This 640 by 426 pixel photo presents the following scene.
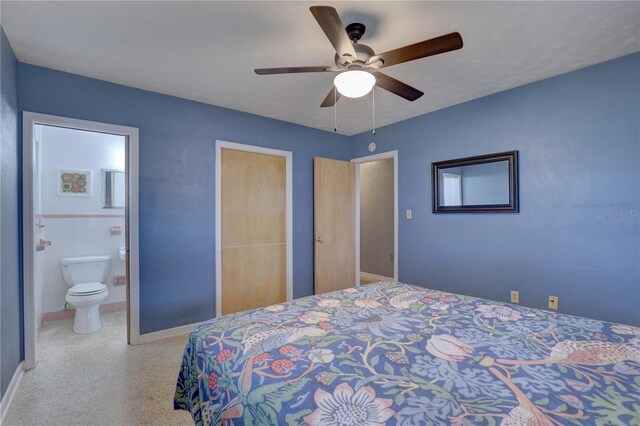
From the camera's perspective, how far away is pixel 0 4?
173 centimetres

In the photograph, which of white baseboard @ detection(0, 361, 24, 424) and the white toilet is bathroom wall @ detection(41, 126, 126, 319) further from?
white baseboard @ detection(0, 361, 24, 424)

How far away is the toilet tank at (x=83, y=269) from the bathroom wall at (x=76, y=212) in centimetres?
13

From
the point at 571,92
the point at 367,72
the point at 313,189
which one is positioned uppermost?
the point at 571,92

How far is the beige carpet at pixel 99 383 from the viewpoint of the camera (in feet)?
5.98

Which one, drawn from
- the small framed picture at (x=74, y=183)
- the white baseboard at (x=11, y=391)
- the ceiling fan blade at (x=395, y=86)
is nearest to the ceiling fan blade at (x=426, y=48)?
the ceiling fan blade at (x=395, y=86)

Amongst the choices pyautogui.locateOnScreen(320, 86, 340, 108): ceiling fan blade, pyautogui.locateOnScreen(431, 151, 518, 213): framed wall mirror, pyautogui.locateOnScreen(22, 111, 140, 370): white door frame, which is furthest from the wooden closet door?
pyautogui.locateOnScreen(431, 151, 518, 213): framed wall mirror

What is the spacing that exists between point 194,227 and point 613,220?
3.76m

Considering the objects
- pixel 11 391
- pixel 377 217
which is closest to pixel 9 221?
pixel 11 391

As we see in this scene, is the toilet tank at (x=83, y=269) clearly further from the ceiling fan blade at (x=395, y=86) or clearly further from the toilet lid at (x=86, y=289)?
the ceiling fan blade at (x=395, y=86)

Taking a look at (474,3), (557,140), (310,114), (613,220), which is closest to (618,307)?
(613,220)

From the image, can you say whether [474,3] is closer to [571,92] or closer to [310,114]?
[571,92]

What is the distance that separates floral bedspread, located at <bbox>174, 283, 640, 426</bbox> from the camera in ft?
2.79

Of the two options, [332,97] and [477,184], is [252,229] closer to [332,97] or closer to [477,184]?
[332,97]

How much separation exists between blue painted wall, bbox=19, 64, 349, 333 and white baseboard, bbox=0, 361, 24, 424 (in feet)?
2.72
